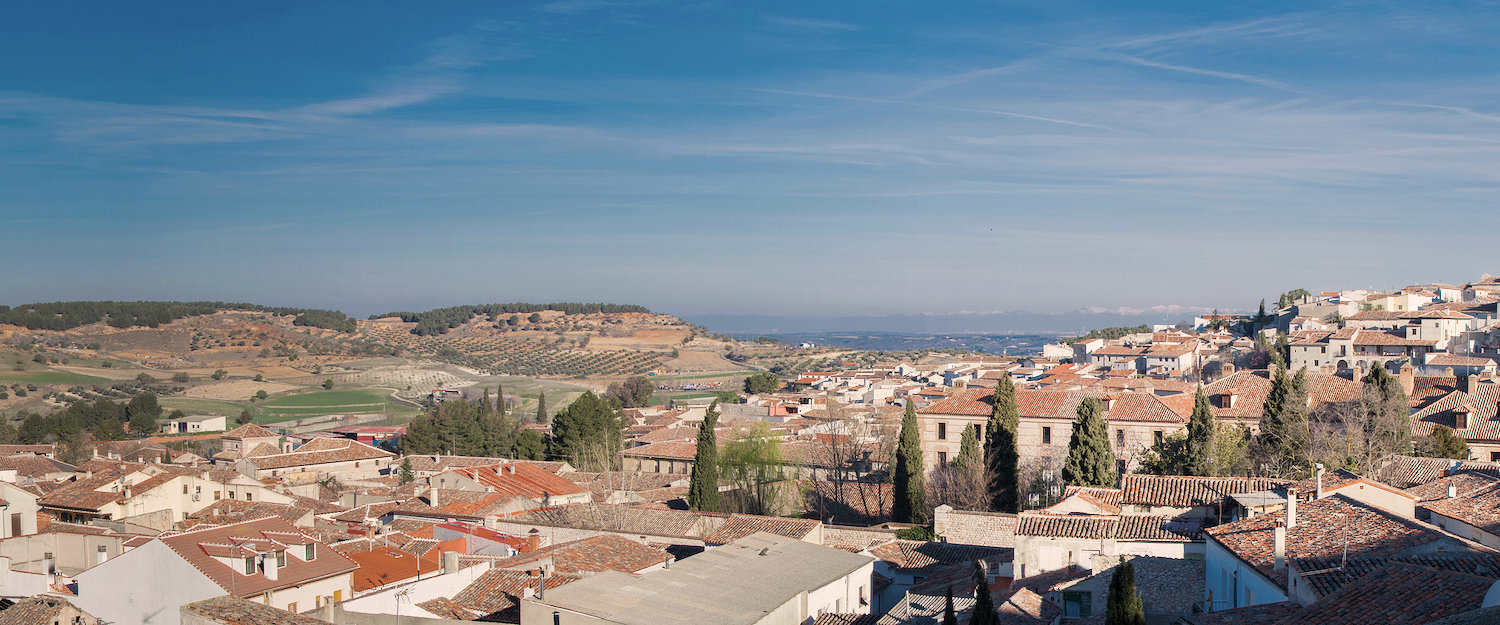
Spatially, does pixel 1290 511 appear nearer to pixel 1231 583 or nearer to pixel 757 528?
pixel 1231 583

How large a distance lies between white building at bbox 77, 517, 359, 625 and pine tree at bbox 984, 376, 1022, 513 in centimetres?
1873

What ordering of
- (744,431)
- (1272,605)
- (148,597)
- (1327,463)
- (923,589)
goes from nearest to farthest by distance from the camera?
(1272,605) → (148,597) → (923,589) → (1327,463) → (744,431)

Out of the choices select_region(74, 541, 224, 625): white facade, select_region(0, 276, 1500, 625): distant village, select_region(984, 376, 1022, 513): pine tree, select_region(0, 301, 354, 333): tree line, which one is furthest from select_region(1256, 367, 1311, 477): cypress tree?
select_region(0, 301, 354, 333): tree line

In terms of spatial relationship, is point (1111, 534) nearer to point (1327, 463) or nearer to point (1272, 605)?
point (1272, 605)

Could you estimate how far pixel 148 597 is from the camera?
1778 cm

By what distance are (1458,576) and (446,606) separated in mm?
13950

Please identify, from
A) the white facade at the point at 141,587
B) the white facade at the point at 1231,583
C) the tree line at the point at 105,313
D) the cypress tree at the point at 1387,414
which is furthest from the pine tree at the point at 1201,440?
the tree line at the point at 105,313

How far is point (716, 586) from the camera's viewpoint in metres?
18.2

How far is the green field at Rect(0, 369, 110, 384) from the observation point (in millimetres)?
93688

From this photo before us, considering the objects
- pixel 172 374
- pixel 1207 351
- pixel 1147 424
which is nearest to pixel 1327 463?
pixel 1147 424

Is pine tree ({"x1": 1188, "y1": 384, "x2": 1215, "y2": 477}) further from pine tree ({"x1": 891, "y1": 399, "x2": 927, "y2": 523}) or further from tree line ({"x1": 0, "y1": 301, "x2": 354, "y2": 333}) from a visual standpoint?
tree line ({"x1": 0, "y1": 301, "x2": 354, "y2": 333})

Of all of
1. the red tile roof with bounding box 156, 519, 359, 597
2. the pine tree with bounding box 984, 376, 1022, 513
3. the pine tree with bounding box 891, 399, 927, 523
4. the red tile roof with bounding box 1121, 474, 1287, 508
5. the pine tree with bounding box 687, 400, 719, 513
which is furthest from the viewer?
the pine tree with bounding box 687, 400, 719, 513

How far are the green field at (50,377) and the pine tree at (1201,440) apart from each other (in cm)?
9521

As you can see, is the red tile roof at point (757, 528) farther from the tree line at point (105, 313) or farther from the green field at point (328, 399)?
the tree line at point (105, 313)
